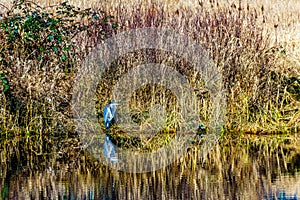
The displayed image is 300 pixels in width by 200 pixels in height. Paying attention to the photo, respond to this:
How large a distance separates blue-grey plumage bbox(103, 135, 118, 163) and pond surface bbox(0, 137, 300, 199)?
0.80ft

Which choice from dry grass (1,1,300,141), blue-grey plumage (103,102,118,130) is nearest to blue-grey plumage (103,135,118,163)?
blue-grey plumage (103,102,118,130)

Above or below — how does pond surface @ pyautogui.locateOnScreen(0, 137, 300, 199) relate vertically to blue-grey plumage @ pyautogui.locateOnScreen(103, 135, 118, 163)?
below

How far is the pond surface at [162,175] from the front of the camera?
694cm

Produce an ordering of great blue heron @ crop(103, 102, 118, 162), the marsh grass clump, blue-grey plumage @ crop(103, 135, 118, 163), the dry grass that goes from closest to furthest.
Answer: blue-grey plumage @ crop(103, 135, 118, 163) < great blue heron @ crop(103, 102, 118, 162) < the dry grass < the marsh grass clump

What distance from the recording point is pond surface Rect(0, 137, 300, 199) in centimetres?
694

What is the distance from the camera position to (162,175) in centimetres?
798

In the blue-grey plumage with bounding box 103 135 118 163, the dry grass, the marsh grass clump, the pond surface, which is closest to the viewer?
the pond surface

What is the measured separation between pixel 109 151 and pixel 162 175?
6.00 feet

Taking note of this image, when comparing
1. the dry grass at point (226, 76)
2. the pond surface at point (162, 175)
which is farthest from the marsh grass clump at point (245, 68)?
the pond surface at point (162, 175)

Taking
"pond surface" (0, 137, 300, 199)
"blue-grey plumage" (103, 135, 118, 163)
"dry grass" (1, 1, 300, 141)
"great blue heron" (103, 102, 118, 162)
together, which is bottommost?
"pond surface" (0, 137, 300, 199)

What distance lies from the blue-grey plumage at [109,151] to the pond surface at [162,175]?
244 millimetres

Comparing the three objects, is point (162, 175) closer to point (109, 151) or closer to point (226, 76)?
point (109, 151)

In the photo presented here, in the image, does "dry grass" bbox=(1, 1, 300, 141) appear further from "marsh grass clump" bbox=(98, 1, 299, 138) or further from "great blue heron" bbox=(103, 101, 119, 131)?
"great blue heron" bbox=(103, 101, 119, 131)

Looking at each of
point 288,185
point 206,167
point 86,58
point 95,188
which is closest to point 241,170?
point 206,167
